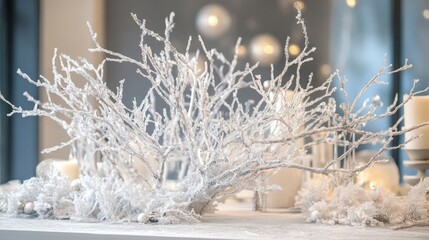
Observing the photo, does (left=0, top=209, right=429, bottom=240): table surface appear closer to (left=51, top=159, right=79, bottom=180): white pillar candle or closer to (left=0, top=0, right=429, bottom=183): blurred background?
(left=51, top=159, right=79, bottom=180): white pillar candle

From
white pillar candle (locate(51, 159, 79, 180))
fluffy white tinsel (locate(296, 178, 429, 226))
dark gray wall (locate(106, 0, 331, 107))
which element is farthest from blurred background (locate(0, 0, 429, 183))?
fluffy white tinsel (locate(296, 178, 429, 226))

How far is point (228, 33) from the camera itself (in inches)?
154

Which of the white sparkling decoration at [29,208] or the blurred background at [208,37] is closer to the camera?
the white sparkling decoration at [29,208]

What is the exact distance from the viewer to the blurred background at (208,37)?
3.65 meters

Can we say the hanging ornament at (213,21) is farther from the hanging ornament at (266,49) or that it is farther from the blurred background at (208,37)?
the hanging ornament at (266,49)

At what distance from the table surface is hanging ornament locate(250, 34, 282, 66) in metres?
2.79

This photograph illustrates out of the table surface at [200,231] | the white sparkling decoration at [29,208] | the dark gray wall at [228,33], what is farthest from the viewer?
the dark gray wall at [228,33]

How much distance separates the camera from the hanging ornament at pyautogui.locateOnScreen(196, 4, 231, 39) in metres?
3.91

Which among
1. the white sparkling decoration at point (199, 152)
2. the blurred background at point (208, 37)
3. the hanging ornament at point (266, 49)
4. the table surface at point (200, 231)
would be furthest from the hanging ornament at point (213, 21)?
the table surface at point (200, 231)

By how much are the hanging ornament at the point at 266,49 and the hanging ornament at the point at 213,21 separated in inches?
8.0

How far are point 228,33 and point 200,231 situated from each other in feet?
10.0

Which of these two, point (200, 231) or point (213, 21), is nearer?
point (200, 231)

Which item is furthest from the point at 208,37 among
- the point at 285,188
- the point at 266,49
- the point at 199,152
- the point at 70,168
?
the point at 199,152

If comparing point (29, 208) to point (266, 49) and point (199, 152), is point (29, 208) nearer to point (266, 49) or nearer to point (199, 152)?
point (199, 152)
